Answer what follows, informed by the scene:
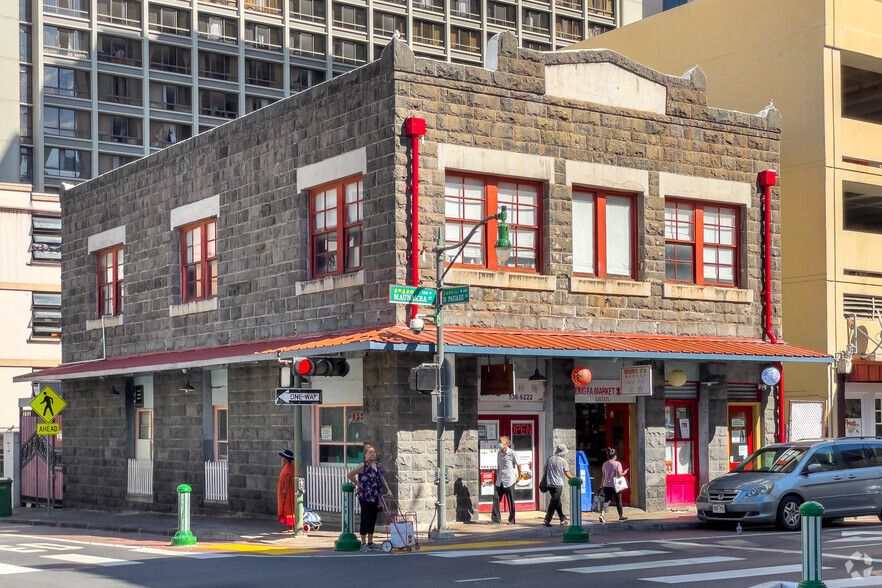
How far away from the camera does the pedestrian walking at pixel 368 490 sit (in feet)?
61.3

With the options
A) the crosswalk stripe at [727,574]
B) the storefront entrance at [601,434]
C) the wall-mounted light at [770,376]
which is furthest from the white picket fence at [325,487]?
the wall-mounted light at [770,376]

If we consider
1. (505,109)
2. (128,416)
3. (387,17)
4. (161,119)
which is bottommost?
(128,416)

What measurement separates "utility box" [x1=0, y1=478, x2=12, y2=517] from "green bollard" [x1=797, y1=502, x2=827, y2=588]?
25.1 metres

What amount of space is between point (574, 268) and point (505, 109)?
3452 millimetres

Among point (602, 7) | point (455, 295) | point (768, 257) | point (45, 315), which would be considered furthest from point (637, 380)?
point (602, 7)

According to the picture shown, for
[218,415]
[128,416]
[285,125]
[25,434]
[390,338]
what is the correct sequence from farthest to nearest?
[25,434]
[128,416]
[218,415]
[285,125]
[390,338]

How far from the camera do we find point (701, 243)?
25.7 m

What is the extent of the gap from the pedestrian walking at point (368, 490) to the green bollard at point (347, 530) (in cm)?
13

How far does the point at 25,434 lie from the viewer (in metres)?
36.6

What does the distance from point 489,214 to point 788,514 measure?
7606 millimetres

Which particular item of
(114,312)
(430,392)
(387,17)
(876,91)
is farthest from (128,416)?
(387,17)

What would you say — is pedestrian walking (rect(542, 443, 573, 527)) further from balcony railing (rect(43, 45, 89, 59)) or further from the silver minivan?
balcony railing (rect(43, 45, 89, 59))

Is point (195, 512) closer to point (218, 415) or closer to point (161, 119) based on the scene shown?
point (218, 415)

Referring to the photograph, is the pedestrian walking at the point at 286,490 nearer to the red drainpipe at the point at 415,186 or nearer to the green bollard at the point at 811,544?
the red drainpipe at the point at 415,186
